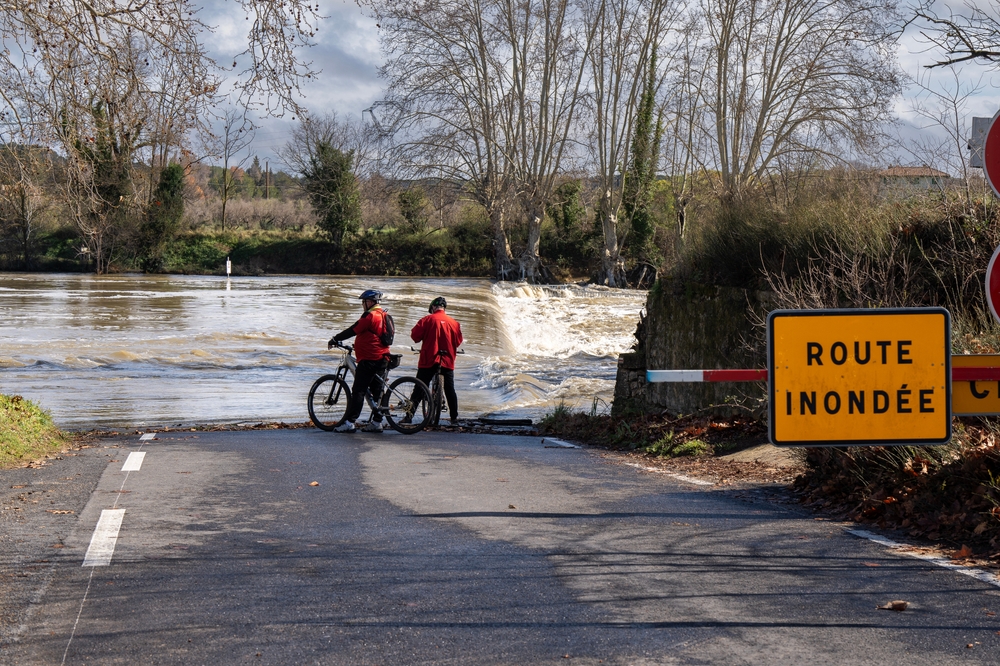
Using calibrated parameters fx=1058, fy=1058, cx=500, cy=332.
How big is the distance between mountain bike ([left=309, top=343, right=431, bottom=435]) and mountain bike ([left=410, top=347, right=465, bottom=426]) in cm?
19

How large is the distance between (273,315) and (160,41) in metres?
29.2

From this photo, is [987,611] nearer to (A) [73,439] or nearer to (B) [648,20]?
(A) [73,439]

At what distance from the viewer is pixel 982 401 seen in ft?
14.6

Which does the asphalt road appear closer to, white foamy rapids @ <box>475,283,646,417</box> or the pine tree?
white foamy rapids @ <box>475,283,646,417</box>

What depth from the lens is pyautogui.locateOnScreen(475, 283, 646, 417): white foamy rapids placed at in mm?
22797

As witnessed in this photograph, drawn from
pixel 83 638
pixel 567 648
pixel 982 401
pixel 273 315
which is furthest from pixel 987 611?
pixel 273 315

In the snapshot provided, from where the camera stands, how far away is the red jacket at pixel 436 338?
14977 mm

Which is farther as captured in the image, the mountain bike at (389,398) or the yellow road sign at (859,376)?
the mountain bike at (389,398)

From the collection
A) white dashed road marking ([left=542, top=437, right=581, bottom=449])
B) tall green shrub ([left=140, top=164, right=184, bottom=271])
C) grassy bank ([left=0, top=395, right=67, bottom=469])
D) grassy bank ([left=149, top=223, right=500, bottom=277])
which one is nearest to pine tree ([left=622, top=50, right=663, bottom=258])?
grassy bank ([left=149, top=223, right=500, bottom=277])

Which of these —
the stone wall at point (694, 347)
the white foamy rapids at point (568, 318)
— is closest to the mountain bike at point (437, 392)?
the stone wall at point (694, 347)

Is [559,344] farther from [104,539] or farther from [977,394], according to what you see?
[977,394]

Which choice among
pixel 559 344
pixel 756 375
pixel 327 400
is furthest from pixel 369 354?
pixel 559 344

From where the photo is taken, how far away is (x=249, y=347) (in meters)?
30.1

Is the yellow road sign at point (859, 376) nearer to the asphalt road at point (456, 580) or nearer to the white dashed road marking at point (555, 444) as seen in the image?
A: the asphalt road at point (456, 580)
